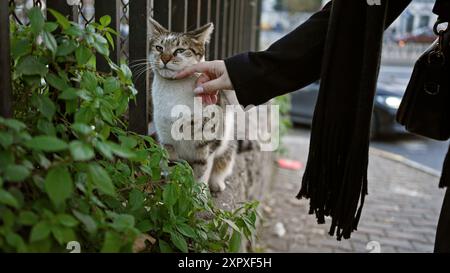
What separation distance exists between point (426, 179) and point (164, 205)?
19.7 feet

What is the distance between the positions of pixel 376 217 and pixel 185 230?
390 centimetres

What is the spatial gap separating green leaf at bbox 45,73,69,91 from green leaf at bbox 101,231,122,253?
432mm

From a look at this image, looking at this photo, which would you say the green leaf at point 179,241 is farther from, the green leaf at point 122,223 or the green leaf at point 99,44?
the green leaf at point 99,44

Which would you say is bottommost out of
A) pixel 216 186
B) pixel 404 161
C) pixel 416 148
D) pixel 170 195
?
pixel 416 148

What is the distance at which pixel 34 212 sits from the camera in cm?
123

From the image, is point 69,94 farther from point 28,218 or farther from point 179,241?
point 179,241

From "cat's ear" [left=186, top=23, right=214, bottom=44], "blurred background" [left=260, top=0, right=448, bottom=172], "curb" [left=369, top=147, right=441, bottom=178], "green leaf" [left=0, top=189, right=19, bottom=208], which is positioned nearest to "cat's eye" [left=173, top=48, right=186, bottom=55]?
"cat's ear" [left=186, top=23, right=214, bottom=44]

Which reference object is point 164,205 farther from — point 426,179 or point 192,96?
point 426,179

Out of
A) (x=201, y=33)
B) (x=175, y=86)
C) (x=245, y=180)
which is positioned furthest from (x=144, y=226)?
(x=245, y=180)

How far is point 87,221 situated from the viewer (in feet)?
4.12

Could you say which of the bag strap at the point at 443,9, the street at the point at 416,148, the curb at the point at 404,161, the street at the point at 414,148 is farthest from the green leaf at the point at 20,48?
the street at the point at 416,148

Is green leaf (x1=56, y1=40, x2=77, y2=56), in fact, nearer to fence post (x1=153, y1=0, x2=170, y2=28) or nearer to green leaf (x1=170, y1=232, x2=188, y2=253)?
green leaf (x1=170, y1=232, x2=188, y2=253)

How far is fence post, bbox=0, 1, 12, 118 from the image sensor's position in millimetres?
1374
